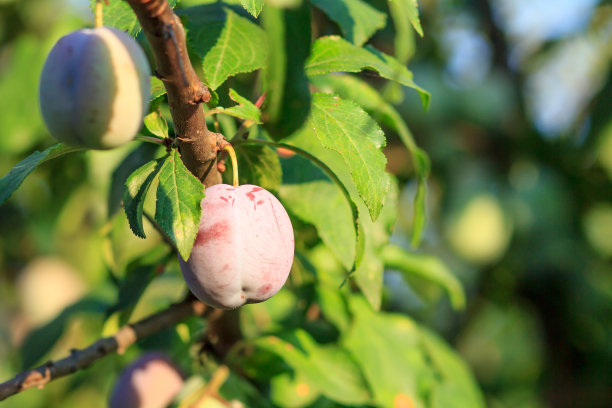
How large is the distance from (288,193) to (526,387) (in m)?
1.25

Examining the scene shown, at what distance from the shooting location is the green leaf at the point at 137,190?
→ 367 millimetres

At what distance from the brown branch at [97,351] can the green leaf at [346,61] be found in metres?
0.25

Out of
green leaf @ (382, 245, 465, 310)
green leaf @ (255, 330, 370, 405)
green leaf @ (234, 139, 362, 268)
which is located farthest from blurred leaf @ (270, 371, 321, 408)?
green leaf @ (234, 139, 362, 268)

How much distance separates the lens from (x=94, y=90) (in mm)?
308

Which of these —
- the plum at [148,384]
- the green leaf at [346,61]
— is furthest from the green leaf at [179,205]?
the plum at [148,384]

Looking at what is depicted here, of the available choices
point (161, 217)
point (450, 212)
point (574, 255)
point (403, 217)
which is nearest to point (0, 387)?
point (161, 217)

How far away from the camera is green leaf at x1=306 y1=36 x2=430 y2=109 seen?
16.8 inches

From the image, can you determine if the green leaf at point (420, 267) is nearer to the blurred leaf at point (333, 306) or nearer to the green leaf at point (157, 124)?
the blurred leaf at point (333, 306)

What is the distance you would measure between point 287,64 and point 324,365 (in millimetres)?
393

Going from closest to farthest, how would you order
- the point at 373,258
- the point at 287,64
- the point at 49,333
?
the point at 287,64 → the point at 373,258 → the point at 49,333

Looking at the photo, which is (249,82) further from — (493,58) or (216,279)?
(493,58)

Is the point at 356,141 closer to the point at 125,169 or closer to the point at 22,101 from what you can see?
the point at 125,169

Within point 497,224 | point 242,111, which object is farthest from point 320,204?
point 497,224

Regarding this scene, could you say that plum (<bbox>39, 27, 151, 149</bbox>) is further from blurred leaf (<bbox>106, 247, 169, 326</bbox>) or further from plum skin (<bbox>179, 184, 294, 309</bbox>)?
blurred leaf (<bbox>106, 247, 169, 326</bbox>)
